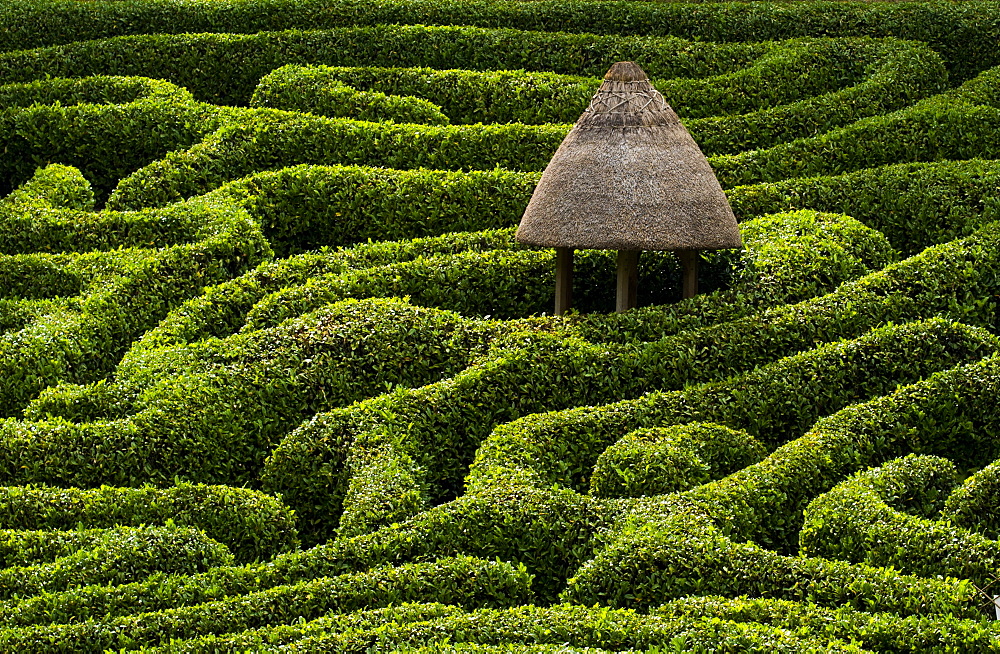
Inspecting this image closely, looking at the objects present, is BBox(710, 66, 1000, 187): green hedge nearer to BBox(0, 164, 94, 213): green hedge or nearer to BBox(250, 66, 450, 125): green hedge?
BBox(250, 66, 450, 125): green hedge

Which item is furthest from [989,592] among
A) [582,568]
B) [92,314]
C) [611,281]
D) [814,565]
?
[92,314]

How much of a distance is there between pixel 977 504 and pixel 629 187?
11.3ft

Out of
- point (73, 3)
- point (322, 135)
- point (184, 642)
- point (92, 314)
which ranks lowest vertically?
point (184, 642)

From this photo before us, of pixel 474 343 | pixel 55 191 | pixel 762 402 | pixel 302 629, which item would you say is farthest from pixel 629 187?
pixel 55 191

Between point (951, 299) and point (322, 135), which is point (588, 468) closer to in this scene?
point (951, 299)

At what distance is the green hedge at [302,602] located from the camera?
799 cm

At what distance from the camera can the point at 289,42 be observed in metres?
15.8

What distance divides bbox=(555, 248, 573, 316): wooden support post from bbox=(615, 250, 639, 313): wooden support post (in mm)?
394

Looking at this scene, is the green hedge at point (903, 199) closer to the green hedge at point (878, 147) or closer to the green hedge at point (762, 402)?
the green hedge at point (878, 147)

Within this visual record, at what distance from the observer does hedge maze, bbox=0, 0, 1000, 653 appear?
8.28 meters

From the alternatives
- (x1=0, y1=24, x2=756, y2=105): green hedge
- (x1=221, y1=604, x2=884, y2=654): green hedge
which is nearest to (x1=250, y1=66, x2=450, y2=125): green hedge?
(x1=0, y1=24, x2=756, y2=105): green hedge

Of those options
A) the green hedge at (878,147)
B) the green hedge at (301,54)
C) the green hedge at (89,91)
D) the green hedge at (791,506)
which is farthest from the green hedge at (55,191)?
the green hedge at (791,506)

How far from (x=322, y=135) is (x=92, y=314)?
328 centimetres

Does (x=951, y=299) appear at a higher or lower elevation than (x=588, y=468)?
higher
